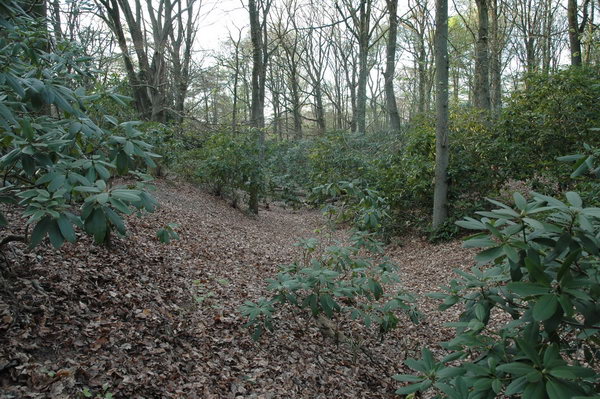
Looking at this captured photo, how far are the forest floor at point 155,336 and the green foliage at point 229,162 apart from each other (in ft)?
18.1

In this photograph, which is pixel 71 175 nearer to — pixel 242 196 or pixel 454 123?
pixel 454 123

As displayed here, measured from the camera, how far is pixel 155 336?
10.7 ft

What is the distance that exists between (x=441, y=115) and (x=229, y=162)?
19.5 feet

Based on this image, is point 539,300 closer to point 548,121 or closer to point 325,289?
point 325,289

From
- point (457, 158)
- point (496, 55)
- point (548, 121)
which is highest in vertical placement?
point (496, 55)

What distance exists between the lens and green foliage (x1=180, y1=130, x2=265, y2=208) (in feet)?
36.0

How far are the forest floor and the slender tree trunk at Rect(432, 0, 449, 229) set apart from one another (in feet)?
10.1

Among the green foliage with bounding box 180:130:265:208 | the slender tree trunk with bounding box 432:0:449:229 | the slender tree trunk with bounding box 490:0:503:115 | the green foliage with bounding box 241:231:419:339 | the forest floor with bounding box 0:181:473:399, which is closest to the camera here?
the forest floor with bounding box 0:181:473:399

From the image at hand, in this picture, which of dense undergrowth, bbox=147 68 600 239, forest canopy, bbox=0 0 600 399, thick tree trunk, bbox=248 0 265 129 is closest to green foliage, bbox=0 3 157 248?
forest canopy, bbox=0 0 600 399

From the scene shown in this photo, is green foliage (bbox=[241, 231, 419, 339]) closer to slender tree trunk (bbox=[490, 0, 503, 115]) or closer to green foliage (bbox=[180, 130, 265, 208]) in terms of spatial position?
green foliage (bbox=[180, 130, 265, 208])

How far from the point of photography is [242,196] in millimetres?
12672

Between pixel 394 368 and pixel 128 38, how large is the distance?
13.9 m

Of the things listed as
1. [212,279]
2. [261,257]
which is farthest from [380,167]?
[212,279]

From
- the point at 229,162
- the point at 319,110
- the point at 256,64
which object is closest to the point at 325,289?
the point at 229,162
